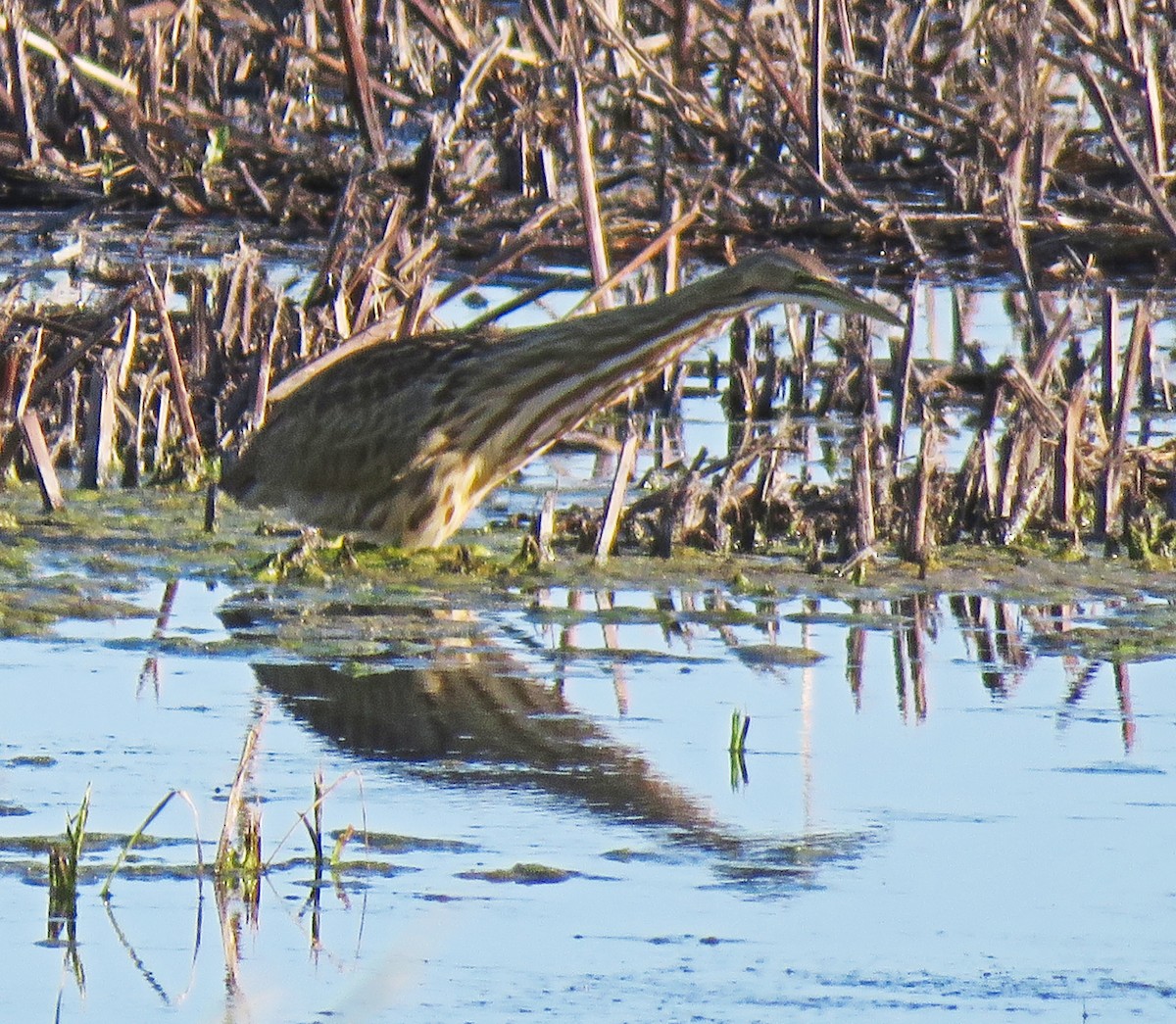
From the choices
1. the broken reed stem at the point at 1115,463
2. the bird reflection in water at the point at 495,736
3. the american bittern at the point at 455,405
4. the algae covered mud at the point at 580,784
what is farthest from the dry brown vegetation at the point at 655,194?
the bird reflection in water at the point at 495,736

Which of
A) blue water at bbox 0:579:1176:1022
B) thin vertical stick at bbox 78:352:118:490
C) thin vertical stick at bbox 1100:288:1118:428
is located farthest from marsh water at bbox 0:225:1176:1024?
thin vertical stick at bbox 1100:288:1118:428

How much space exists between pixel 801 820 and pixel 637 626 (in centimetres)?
148

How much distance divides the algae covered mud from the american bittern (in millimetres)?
162

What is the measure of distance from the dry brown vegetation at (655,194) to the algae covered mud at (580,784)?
17.5 inches

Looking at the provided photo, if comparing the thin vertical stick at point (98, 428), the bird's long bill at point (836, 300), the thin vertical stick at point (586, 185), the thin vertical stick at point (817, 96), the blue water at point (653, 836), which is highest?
the thin vertical stick at point (817, 96)

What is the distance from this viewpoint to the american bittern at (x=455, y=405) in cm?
582

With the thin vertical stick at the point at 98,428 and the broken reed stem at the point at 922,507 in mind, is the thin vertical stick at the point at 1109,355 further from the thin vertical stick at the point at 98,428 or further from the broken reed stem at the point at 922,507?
the thin vertical stick at the point at 98,428

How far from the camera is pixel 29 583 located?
5.55 metres

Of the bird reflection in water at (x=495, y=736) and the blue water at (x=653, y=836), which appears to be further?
the bird reflection in water at (x=495, y=736)

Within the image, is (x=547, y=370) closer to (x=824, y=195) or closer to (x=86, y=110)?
(x=824, y=195)

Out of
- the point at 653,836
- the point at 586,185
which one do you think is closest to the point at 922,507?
the point at 586,185

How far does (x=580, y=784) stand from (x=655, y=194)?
573 cm

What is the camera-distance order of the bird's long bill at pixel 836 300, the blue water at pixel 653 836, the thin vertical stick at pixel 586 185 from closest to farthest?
the blue water at pixel 653 836, the bird's long bill at pixel 836 300, the thin vertical stick at pixel 586 185

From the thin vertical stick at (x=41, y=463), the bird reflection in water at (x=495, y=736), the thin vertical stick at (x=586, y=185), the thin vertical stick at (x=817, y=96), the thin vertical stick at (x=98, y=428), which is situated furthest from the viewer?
the thin vertical stick at (x=817, y=96)
